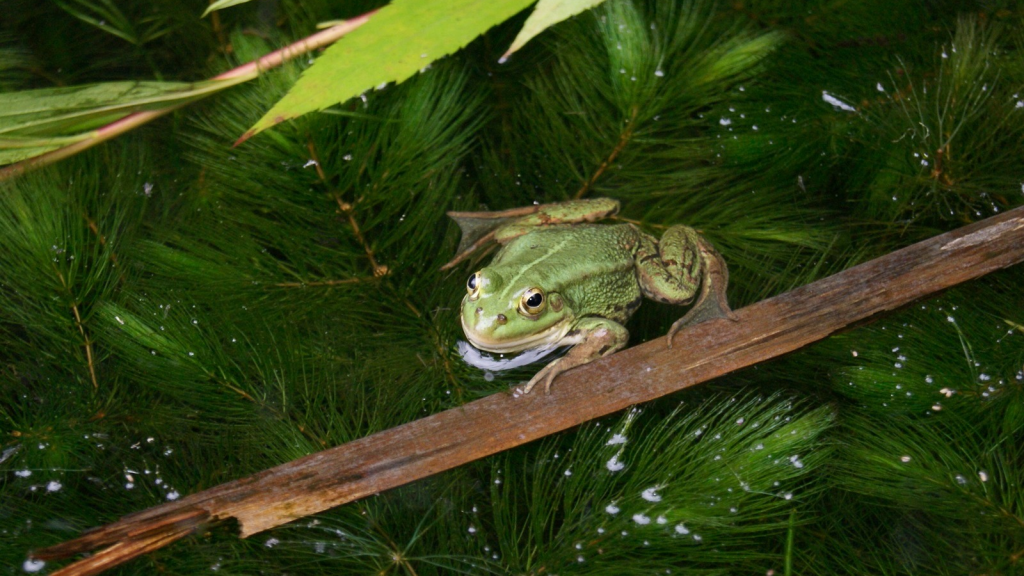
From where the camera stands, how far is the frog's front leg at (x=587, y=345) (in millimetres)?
2111

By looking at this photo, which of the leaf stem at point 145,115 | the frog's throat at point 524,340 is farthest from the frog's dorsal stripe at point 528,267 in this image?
the leaf stem at point 145,115

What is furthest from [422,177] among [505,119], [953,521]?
[953,521]

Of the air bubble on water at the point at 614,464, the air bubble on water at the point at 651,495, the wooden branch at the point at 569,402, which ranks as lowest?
the air bubble on water at the point at 651,495

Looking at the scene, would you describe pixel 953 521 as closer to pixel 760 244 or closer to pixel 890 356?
pixel 890 356

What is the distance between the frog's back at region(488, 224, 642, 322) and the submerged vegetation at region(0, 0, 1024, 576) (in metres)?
0.22

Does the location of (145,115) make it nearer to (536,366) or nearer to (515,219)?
(515,219)

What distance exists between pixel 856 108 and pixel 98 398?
121 inches

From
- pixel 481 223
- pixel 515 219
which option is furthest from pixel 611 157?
pixel 481 223

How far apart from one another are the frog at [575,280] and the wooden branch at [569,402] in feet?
0.29

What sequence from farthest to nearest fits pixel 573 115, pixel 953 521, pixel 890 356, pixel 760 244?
1. pixel 573 115
2. pixel 760 244
3. pixel 890 356
4. pixel 953 521

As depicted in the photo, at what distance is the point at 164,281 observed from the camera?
2.46 meters

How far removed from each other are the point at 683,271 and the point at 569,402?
0.69 metres

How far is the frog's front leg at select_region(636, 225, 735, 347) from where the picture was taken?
93.4 inches

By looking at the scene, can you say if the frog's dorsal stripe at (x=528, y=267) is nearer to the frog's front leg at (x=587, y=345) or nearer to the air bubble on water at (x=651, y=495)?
the frog's front leg at (x=587, y=345)
